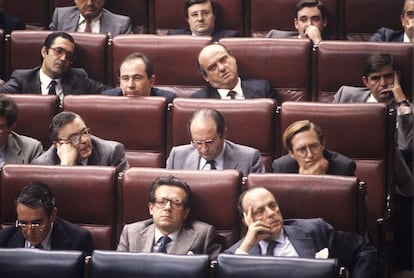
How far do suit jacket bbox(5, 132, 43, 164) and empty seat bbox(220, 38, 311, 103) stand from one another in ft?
0.91

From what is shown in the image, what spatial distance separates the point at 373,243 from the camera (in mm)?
1095

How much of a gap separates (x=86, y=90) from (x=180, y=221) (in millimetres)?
357

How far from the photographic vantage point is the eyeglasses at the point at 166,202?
100cm

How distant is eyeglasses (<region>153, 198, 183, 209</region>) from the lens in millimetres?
1004

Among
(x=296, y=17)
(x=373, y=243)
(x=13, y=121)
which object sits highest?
(x=296, y=17)

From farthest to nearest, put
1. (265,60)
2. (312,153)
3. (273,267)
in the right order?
(265,60) → (312,153) → (273,267)

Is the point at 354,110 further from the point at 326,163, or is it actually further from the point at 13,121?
the point at 13,121

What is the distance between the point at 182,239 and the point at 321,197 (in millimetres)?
138

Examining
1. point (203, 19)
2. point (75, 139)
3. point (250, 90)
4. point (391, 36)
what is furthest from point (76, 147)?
point (391, 36)

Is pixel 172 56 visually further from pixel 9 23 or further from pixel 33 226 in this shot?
pixel 33 226

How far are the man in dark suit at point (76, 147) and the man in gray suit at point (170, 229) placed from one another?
0.12 metres

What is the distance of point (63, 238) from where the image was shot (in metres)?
1.02

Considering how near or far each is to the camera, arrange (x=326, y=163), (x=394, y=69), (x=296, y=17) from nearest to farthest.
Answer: (x=326, y=163), (x=394, y=69), (x=296, y=17)

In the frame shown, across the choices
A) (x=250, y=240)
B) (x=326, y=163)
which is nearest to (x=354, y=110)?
(x=326, y=163)
